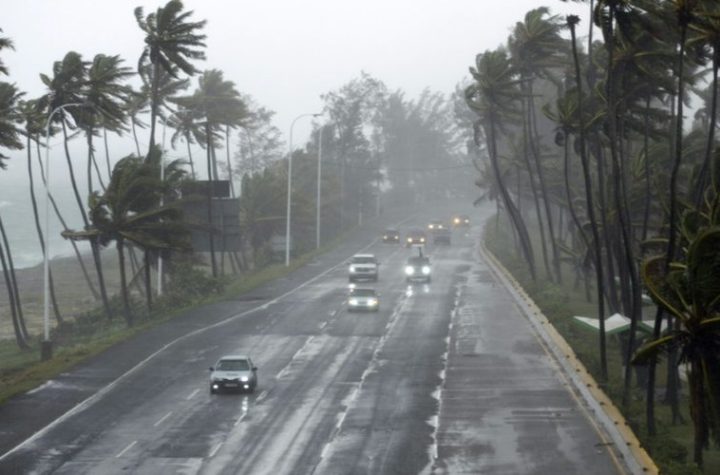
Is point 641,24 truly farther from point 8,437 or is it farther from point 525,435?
point 8,437

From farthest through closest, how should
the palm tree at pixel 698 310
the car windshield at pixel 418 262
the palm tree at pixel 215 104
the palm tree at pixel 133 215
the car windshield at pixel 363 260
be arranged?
the palm tree at pixel 215 104 < the car windshield at pixel 363 260 < the car windshield at pixel 418 262 < the palm tree at pixel 133 215 < the palm tree at pixel 698 310

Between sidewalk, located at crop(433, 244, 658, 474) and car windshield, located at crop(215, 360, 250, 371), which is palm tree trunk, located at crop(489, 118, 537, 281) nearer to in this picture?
sidewalk, located at crop(433, 244, 658, 474)

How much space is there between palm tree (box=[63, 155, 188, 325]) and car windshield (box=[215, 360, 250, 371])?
2062 cm

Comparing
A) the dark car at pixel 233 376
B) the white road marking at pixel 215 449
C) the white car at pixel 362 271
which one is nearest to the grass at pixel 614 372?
the white car at pixel 362 271

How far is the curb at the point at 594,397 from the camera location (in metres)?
29.7

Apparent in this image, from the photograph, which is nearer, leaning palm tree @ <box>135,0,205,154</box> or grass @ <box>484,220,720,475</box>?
grass @ <box>484,220,720,475</box>

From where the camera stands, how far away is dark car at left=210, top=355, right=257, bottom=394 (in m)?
42.2

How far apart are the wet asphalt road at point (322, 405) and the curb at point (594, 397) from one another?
438 mm

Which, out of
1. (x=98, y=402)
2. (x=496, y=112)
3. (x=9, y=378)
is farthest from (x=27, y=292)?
(x=98, y=402)

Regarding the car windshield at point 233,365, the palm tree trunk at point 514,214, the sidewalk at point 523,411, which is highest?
the palm tree trunk at point 514,214

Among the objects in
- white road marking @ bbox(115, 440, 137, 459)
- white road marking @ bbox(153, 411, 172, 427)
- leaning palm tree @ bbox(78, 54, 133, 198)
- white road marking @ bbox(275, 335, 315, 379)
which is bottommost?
white road marking @ bbox(275, 335, 315, 379)

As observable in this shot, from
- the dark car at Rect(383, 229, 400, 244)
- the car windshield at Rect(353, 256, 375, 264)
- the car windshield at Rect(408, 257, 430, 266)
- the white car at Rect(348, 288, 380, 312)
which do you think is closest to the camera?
the white car at Rect(348, 288, 380, 312)

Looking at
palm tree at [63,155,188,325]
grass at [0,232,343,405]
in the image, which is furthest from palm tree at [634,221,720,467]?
palm tree at [63,155,188,325]

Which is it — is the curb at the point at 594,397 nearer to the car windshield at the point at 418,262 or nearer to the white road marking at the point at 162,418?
the white road marking at the point at 162,418
